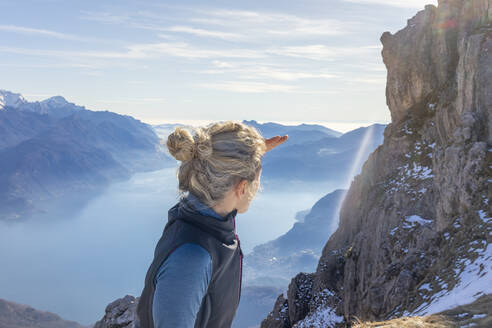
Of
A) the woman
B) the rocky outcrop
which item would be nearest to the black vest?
the woman

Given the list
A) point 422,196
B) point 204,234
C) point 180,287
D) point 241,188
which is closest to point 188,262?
point 180,287

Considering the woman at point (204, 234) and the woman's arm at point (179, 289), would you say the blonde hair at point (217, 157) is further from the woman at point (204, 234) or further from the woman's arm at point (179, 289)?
the woman's arm at point (179, 289)

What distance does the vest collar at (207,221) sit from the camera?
10.4 feet

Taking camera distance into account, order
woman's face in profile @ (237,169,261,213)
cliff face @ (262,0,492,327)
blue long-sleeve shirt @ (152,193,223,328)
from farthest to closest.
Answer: cliff face @ (262,0,492,327) < woman's face in profile @ (237,169,261,213) < blue long-sleeve shirt @ (152,193,223,328)

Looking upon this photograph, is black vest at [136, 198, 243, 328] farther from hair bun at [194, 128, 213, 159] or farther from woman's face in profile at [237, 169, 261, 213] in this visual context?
hair bun at [194, 128, 213, 159]

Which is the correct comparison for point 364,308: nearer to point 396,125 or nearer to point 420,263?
point 420,263

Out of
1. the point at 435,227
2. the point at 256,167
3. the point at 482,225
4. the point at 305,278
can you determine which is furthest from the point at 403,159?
the point at 256,167

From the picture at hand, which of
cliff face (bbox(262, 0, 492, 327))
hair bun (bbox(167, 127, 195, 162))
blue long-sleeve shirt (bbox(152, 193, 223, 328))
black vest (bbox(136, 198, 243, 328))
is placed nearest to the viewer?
blue long-sleeve shirt (bbox(152, 193, 223, 328))

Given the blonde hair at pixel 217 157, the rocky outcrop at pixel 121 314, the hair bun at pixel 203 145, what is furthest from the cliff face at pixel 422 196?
the rocky outcrop at pixel 121 314

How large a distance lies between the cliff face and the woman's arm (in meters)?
9.55

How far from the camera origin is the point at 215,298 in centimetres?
322

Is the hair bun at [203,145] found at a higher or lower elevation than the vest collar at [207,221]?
higher

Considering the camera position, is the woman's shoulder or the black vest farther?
the black vest

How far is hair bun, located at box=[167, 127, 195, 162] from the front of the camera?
336 centimetres
